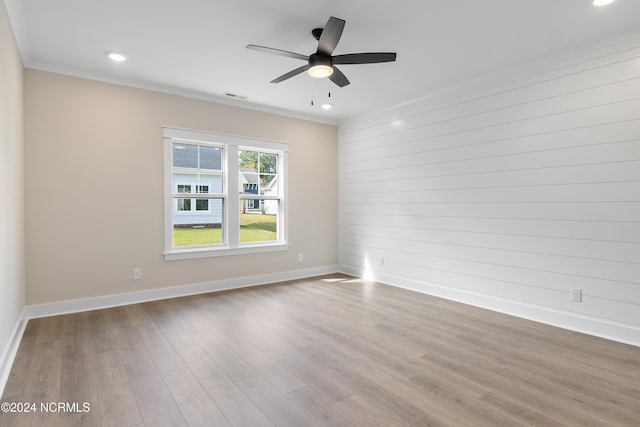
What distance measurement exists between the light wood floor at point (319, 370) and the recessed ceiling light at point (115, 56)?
278 centimetres

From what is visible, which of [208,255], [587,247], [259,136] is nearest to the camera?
[587,247]

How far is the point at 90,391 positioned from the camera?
2.24m

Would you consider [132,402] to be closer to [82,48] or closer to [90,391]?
[90,391]

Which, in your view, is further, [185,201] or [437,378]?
[185,201]

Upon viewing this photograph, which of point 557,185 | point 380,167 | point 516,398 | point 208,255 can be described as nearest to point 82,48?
point 208,255

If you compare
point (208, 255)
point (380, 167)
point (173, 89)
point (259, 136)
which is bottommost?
point (208, 255)

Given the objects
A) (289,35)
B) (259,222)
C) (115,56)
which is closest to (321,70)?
(289,35)

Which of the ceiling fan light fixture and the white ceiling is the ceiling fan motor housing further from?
the white ceiling

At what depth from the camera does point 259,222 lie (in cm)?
554

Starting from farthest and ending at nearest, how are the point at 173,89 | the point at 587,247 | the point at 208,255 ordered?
the point at 208,255
the point at 173,89
the point at 587,247

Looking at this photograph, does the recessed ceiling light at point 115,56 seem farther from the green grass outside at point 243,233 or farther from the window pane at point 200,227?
the green grass outside at point 243,233

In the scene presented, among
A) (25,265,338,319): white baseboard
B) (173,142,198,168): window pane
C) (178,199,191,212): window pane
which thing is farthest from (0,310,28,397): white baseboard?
(173,142,198,168): window pane

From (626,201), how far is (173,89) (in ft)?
17.0

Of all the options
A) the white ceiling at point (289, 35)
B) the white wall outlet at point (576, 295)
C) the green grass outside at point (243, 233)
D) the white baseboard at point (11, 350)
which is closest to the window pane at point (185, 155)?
the white ceiling at point (289, 35)
